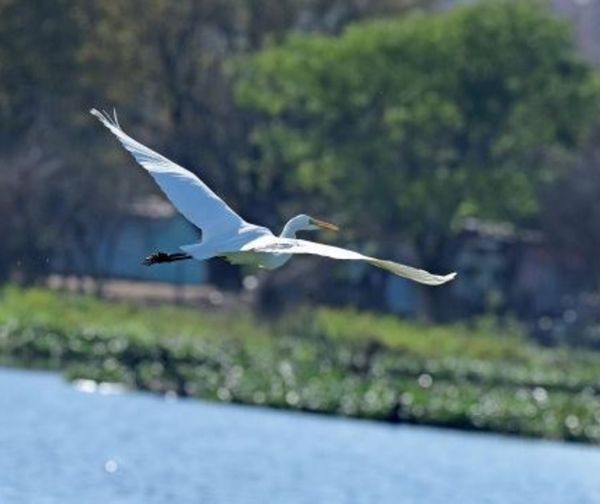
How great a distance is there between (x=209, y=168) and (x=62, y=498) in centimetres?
2987

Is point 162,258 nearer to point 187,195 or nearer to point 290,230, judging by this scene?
point 187,195

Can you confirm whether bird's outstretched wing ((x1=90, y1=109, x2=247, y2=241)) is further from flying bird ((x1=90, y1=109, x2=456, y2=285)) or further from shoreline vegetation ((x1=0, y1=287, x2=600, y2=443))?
shoreline vegetation ((x1=0, y1=287, x2=600, y2=443))

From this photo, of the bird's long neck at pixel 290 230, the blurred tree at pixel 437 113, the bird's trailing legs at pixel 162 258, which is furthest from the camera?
the blurred tree at pixel 437 113

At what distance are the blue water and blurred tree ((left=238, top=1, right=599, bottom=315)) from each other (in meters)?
15.7

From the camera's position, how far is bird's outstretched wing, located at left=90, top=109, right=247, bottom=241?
466 inches

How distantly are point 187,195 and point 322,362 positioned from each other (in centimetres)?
1640

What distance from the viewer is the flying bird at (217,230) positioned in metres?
11.2

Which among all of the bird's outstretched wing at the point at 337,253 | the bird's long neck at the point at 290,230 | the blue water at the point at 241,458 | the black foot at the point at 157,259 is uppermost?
the bird's long neck at the point at 290,230

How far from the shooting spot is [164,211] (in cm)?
4828

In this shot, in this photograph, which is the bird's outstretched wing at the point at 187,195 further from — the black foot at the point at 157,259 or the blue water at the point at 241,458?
the blue water at the point at 241,458

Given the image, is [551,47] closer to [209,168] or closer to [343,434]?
[209,168]

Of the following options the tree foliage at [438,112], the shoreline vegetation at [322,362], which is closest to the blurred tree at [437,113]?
the tree foliage at [438,112]

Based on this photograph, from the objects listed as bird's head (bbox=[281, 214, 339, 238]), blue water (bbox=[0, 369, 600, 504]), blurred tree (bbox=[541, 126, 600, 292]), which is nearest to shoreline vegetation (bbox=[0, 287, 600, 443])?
blue water (bbox=[0, 369, 600, 504])

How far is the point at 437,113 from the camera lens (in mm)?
40500
